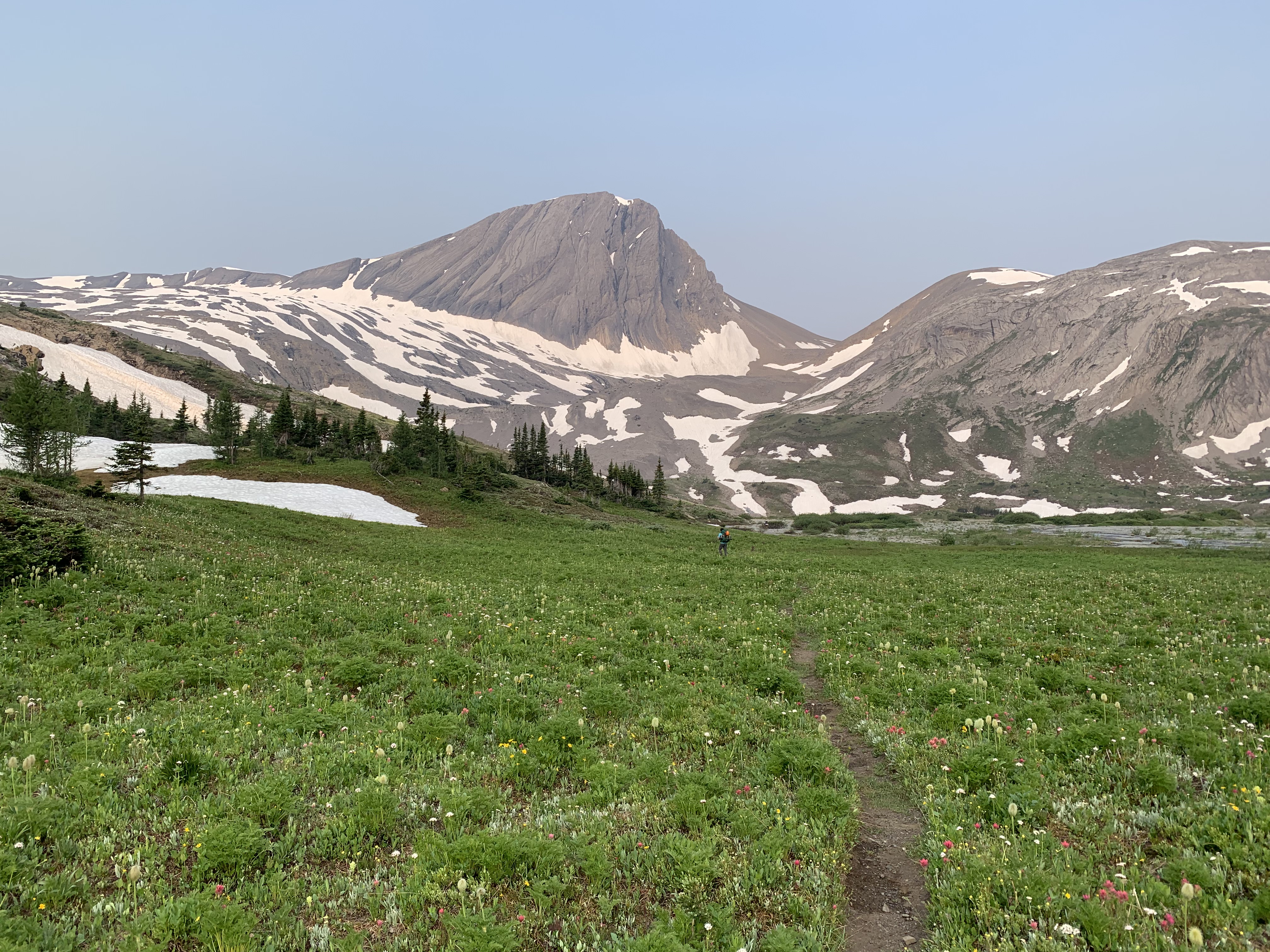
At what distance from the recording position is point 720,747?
9.57 meters

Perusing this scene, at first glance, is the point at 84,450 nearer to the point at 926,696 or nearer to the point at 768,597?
the point at 768,597

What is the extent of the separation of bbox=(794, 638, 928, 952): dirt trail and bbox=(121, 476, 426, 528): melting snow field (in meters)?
44.0

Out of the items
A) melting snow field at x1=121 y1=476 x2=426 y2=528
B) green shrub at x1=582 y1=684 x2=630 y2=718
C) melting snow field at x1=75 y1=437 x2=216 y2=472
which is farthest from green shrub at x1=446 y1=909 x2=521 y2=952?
melting snow field at x1=75 y1=437 x2=216 y2=472

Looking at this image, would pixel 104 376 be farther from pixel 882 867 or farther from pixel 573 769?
→ pixel 882 867

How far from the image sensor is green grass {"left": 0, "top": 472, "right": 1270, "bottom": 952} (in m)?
5.61

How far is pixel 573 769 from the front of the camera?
351 inches

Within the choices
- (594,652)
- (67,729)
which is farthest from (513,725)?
(67,729)

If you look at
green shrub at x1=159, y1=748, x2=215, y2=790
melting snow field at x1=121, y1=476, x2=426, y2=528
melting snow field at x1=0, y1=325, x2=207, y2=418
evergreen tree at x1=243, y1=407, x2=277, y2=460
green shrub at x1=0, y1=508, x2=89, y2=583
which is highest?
melting snow field at x1=0, y1=325, x2=207, y2=418

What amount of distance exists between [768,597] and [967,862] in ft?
56.3

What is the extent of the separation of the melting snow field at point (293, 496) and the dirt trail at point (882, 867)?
4403cm

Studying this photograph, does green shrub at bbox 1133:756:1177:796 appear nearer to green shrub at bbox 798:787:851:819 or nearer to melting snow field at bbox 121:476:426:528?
green shrub at bbox 798:787:851:819

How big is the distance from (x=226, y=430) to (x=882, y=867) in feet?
289

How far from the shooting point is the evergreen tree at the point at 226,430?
6938 centimetres

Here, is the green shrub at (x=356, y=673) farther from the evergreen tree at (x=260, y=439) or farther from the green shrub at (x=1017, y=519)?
the green shrub at (x=1017, y=519)
